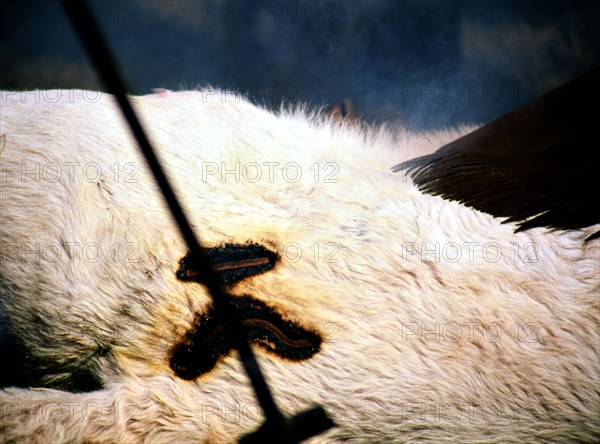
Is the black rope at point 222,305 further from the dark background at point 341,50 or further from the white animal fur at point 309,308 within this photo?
the dark background at point 341,50

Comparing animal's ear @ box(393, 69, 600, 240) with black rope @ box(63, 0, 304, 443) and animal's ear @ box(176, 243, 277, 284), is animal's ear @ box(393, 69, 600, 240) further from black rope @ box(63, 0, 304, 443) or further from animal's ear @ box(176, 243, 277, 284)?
black rope @ box(63, 0, 304, 443)

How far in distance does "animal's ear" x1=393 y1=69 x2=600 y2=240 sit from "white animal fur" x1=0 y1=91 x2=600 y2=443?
0.08 meters

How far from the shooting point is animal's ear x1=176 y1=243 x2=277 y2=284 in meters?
1.27

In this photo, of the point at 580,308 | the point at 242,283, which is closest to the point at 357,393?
the point at 242,283

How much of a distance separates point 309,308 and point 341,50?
1671 millimetres

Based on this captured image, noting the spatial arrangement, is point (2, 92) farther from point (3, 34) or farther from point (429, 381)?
point (429, 381)

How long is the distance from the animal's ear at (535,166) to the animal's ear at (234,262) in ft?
→ 2.02

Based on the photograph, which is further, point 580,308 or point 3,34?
point 3,34

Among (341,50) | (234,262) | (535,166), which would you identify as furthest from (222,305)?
(341,50)

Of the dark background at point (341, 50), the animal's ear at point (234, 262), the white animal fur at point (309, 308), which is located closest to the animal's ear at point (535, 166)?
the white animal fur at point (309, 308)

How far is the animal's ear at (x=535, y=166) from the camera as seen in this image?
133 cm

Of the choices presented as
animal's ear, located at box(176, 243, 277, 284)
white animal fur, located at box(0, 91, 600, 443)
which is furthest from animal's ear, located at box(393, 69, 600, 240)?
animal's ear, located at box(176, 243, 277, 284)

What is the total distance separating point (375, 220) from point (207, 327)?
609 millimetres

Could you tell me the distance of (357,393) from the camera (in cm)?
127
